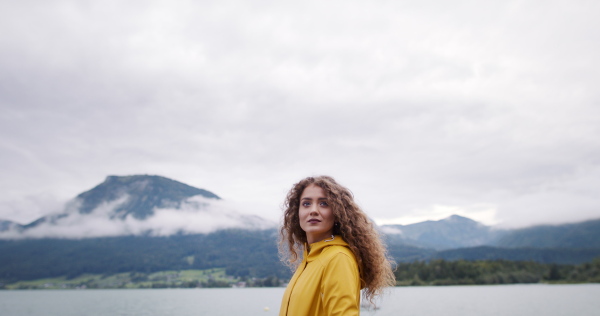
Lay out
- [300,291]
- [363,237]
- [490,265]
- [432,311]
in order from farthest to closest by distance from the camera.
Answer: [490,265], [432,311], [363,237], [300,291]

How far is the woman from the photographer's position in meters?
3.69

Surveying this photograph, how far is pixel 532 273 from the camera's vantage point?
156 metres

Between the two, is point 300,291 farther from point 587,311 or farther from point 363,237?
point 587,311

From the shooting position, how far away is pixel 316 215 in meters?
4.47

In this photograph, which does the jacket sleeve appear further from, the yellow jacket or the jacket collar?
the jacket collar

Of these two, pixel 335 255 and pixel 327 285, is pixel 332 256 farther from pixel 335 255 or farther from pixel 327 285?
pixel 327 285

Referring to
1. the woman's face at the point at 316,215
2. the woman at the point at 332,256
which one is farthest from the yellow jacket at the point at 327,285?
the woman's face at the point at 316,215

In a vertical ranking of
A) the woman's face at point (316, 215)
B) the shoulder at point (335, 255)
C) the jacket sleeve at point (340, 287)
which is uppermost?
the woman's face at point (316, 215)

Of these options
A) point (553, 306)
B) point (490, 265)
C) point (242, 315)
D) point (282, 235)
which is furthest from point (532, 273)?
point (282, 235)

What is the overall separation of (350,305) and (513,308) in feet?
239

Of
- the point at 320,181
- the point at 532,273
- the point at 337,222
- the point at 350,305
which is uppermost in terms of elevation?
the point at 320,181

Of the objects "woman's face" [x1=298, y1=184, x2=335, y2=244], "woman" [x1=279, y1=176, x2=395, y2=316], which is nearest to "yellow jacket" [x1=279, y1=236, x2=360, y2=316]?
"woman" [x1=279, y1=176, x2=395, y2=316]

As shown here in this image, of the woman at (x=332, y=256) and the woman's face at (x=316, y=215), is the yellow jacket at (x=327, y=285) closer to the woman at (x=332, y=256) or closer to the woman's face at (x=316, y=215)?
the woman at (x=332, y=256)

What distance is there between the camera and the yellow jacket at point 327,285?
3611 mm
